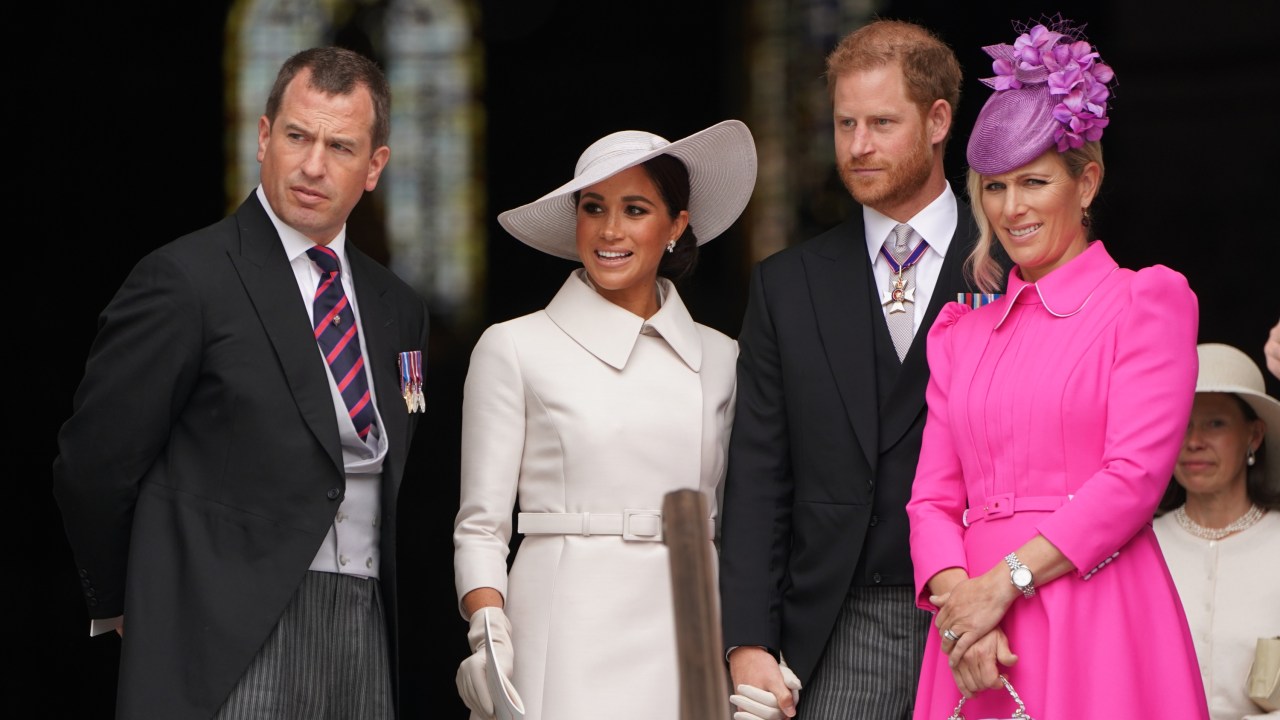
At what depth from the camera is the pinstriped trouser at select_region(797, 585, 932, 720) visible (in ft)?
11.0

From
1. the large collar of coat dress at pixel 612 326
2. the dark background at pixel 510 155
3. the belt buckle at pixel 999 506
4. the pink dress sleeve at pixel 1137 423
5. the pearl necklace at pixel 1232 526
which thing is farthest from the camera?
the dark background at pixel 510 155

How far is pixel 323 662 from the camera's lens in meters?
3.36

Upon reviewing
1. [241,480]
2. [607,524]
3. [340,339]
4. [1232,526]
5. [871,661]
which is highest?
[340,339]

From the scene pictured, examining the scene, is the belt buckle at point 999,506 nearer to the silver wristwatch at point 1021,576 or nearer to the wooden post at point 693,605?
the silver wristwatch at point 1021,576

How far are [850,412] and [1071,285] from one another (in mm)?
509

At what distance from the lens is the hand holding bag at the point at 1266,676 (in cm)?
404

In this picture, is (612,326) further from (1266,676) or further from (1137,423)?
(1266,676)

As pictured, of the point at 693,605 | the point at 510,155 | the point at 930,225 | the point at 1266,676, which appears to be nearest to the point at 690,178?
the point at 930,225

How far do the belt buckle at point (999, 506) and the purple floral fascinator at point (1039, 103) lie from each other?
562mm

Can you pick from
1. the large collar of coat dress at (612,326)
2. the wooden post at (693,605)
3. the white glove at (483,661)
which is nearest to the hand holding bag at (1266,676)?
the large collar of coat dress at (612,326)

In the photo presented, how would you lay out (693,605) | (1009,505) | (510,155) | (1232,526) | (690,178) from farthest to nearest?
(510,155) < (1232,526) < (690,178) < (1009,505) < (693,605)

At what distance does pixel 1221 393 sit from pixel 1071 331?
5.37 ft

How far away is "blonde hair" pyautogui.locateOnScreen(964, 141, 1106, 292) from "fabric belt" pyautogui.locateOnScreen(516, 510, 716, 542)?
699mm

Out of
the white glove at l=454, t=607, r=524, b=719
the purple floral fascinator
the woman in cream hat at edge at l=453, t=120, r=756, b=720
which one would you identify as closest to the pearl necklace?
the woman in cream hat at edge at l=453, t=120, r=756, b=720
